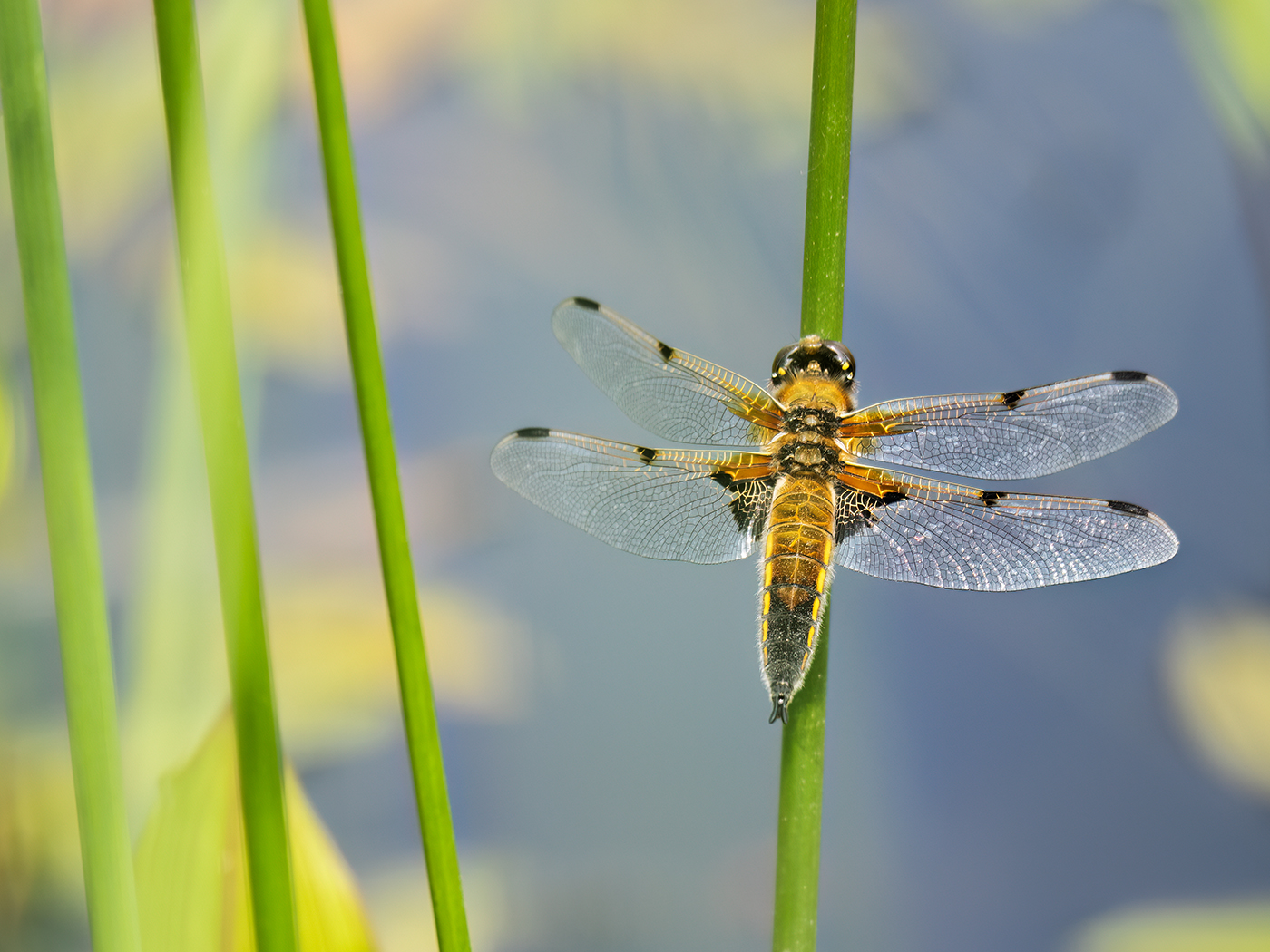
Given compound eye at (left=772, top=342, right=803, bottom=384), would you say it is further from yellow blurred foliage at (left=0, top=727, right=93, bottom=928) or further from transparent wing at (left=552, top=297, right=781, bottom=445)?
yellow blurred foliage at (left=0, top=727, right=93, bottom=928)

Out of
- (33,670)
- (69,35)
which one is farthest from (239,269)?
(33,670)

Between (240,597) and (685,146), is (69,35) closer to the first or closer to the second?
(685,146)

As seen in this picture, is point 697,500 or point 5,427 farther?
point 5,427

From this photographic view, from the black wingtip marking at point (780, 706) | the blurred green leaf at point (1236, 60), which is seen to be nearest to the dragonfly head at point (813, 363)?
the black wingtip marking at point (780, 706)

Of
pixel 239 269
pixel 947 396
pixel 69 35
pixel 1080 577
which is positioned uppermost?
pixel 69 35

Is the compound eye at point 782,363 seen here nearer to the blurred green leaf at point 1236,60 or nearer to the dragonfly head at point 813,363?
the dragonfly head at point 813,363

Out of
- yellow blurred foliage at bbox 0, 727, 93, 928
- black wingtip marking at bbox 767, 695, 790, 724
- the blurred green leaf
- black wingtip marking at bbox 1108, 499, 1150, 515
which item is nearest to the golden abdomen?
black wingtip marking at bbox 767, 695, 790, 724

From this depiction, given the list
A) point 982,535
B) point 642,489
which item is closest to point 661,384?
point 642,489
